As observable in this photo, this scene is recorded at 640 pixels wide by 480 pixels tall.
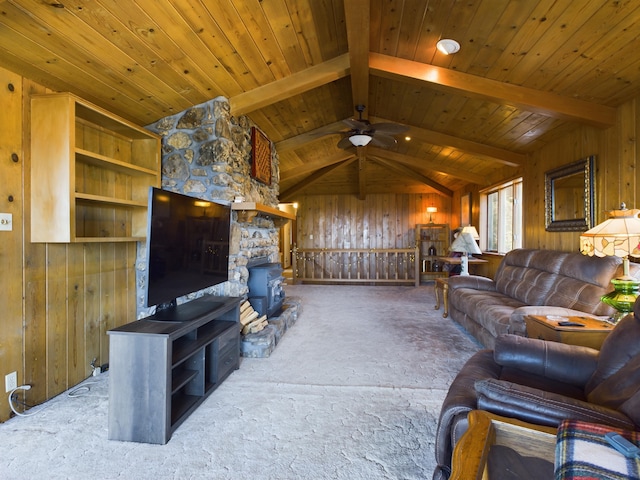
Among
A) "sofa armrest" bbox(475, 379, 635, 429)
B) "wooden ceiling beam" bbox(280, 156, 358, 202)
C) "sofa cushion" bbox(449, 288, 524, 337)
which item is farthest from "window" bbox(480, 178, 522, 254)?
"sofa armrest" bbox(475, 379, 635, 429)

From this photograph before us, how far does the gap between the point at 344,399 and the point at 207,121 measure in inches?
108

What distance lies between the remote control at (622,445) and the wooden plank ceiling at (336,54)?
2458 mm

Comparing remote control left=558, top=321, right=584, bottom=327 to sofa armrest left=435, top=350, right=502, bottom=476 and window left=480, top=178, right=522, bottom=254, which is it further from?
window left=480, top=178, right=522, bottom=254

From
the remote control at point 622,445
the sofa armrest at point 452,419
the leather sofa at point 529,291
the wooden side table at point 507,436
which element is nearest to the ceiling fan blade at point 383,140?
the leather sofa at point 529,291

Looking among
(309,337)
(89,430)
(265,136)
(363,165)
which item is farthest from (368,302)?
(89,430)

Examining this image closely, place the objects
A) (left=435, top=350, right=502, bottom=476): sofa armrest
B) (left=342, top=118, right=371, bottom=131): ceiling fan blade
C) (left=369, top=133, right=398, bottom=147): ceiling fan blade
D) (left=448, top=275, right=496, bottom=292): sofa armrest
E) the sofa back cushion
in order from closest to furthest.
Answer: (left=435, top=350, right=502, bottom=476): sofa armrest < the sofa back cushion < (left=342, top=118, right=371, bottom=131): ceiling fan blade < (left=369, top=133, right=398, bottom=147): ceiling fan blade < (left=448, top=275, right=496, bottom=292): sofa armrest

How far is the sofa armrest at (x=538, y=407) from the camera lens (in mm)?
1142

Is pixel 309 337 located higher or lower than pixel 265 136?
lower

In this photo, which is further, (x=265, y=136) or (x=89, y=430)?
(x=265, y=136)

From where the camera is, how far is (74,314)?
2.58 meters

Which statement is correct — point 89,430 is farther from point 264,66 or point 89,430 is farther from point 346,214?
point 346,214

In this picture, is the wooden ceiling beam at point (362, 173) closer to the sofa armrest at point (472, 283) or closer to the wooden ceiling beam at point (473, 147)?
the wooden ceiling beam at point (473, 147)

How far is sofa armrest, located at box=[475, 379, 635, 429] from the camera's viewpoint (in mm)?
1142

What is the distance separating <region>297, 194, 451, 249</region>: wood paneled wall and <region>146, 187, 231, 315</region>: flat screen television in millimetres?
5983
